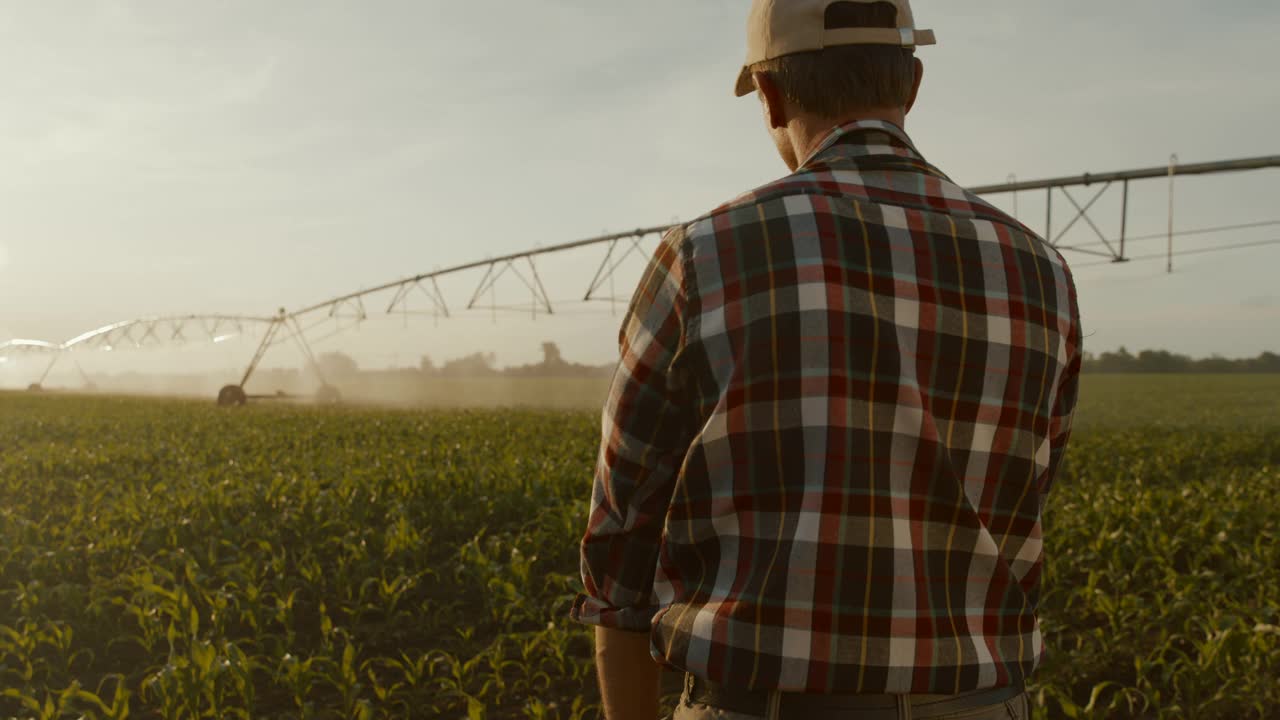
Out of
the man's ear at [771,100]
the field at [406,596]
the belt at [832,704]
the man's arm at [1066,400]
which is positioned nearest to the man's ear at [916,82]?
the man's ear at [771,100]

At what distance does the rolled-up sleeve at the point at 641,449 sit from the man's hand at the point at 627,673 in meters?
0.04

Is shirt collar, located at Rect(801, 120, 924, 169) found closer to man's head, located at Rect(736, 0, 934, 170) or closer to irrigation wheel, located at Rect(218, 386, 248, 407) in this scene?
man's head, located at Rect(736, 0, 934, 170)

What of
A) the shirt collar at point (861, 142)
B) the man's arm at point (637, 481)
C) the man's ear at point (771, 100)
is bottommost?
the man's arm at point (637, 481)

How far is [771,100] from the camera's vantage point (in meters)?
1.51

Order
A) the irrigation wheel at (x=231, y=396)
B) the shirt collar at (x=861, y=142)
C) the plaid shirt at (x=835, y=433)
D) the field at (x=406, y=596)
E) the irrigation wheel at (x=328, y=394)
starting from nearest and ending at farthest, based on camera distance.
Answer: the plaid shirt at (x=835, y=433)
the shirt collar at (x=861, y=142)
the field at (x=406, y=596)
the irrigation wheel at (x=231, y=396)
the irrigation wheel at (x=328, y=394)

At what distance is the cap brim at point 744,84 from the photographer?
159 cm

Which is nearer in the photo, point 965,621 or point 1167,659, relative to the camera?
point 965,621

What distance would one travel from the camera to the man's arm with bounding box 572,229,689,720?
1318mm

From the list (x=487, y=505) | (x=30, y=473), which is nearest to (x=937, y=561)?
(x=487, y=505)

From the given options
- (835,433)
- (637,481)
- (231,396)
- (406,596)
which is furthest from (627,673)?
(231,396)

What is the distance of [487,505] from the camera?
8.38m

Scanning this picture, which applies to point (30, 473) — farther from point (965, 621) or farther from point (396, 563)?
point (965, 621)

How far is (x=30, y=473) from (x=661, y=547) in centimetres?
1493

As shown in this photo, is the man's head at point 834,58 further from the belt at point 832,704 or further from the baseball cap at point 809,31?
the belt at point 832,704
